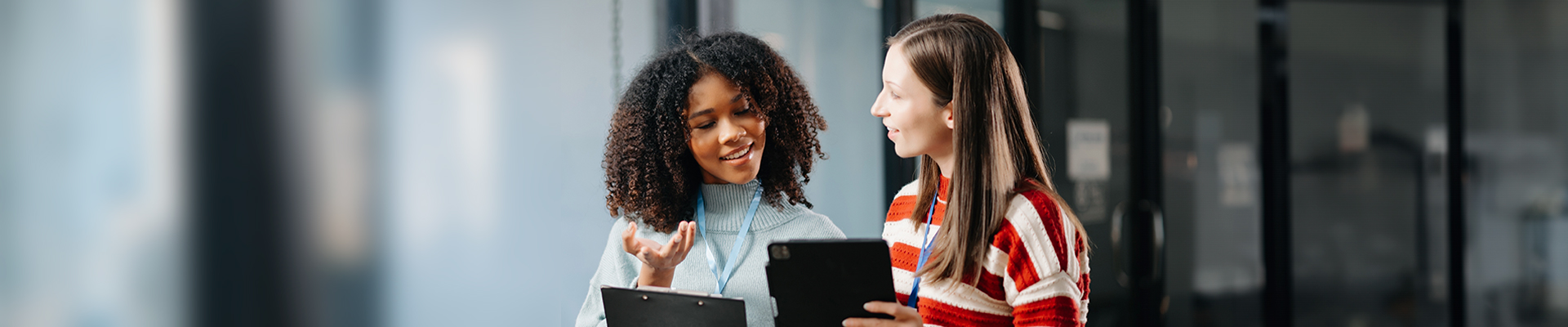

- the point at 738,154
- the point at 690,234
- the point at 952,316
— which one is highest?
the point at 738,154

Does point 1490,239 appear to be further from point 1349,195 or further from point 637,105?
point 637,105

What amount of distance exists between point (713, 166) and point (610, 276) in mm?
239

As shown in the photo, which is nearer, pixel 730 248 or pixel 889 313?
pixel 889 313

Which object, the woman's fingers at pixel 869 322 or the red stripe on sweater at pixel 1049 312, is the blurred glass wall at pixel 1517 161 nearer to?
the red stripe on sweater at pixel 1049 312

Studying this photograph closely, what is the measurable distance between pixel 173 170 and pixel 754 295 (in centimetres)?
131

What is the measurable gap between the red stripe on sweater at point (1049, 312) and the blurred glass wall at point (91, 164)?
5.57ft

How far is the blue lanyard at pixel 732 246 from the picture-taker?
1249mm

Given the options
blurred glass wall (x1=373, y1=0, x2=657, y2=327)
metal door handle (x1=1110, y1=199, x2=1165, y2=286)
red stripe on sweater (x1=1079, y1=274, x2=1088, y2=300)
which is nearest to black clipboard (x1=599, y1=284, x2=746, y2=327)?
red stripe on sweater (x1=1079, y1=274, x2=1088, y2=300)

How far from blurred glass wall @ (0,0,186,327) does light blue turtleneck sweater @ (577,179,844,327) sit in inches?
40.8

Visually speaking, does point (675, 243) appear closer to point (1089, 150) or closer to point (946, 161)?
point (946, 161)

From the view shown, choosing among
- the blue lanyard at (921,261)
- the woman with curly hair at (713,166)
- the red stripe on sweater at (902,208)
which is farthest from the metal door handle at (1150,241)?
the blue lanyard at (921,261)

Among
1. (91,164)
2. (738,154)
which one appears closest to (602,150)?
(91,164)

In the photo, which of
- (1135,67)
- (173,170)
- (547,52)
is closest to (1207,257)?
(1135,67)

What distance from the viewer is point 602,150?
7.91 ft
